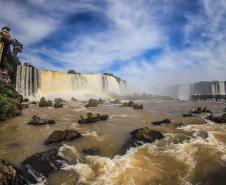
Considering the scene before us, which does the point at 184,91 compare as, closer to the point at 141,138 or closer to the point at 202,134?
the point at 202,134

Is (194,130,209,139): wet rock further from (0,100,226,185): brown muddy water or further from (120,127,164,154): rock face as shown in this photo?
(120,127,164,154): rock face

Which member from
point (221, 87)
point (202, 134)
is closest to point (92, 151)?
point (202, 134)

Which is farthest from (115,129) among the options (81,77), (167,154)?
(81,77)

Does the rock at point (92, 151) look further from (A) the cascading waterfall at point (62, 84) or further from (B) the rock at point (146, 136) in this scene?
(A) the cascading waterfall at point (62, 84)

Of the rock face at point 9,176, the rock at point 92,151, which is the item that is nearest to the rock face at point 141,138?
the rock at point 92,151

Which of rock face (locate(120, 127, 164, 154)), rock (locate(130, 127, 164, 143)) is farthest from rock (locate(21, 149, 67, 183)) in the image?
rock (locate(130, 127, 164, 143))

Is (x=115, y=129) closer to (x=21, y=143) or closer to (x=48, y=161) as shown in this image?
(x=21, y=143)
